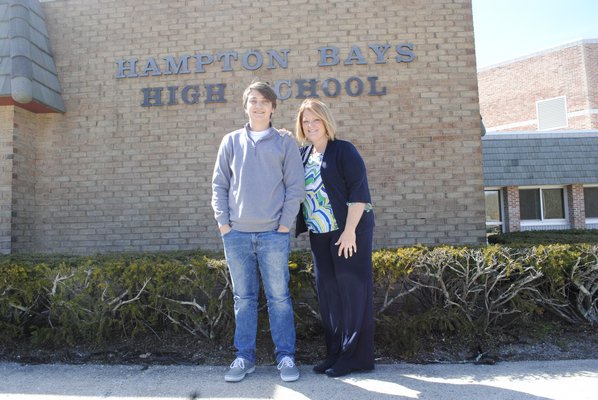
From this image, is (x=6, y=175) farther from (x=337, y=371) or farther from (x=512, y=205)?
(x=512, y=205)

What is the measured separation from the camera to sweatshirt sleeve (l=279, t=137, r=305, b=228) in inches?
125

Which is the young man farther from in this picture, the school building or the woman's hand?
the school building

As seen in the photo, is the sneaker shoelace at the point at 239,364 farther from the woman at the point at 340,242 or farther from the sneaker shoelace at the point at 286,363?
the woman at the point at 340,242

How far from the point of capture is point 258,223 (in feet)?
10.5

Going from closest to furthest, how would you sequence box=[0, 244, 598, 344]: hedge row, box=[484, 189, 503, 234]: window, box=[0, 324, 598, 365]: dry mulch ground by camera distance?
1. box=[0, 324, 598, 365]: dry mulch ground
2. box=[0, 244, 598, 344]: hedge row
3. box=[484, 189, 503, 234]: window

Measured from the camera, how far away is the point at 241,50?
6.09 meters

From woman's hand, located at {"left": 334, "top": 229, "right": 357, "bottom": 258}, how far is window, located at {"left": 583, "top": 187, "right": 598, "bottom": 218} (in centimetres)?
2160

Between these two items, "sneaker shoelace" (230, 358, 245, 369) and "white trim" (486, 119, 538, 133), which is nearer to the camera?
"sneaker shoelace" (230, 358, 245, 369)

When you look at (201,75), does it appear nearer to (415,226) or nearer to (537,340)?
(415,226)

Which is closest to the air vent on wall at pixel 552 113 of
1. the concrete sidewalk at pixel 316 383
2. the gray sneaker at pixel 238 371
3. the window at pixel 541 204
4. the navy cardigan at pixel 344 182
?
the window at pixel 541 204

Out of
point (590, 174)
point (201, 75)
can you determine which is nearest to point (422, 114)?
point (201, 75)

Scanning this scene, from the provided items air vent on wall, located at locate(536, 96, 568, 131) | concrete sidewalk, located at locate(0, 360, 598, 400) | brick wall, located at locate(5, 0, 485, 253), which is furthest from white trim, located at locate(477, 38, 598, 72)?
concrete sidewalk, located at locate(0, 360, 598, 400)

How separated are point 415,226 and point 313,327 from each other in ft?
8.10

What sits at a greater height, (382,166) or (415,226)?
(382,166)
